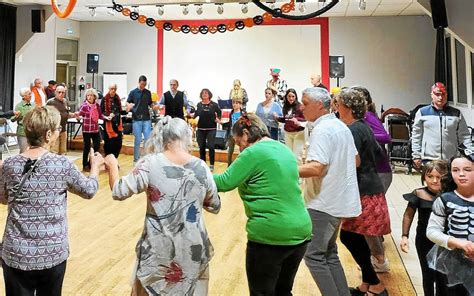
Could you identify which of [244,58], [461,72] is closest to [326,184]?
[461,72]

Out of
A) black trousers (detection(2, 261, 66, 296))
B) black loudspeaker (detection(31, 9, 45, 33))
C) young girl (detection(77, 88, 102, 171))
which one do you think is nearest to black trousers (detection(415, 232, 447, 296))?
black trousers (detection(2, 261, 66, 296))

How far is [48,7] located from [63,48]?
369 cm

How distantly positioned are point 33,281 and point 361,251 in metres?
1.97

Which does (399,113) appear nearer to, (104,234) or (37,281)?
(104,234)

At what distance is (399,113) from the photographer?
9.26 m

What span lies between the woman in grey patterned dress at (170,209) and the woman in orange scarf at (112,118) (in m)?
5.65

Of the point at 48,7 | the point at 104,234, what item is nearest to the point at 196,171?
the point at 104,234

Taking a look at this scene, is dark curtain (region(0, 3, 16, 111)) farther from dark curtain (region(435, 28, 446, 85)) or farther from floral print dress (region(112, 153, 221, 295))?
dark curtain (region(435, 28, 446, 85))

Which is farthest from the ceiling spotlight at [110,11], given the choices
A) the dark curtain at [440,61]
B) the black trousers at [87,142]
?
the dark curtain at [440,61]

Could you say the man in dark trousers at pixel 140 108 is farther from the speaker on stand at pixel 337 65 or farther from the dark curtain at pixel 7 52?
the speaker on stand at pixel 337 65

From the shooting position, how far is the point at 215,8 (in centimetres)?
1080

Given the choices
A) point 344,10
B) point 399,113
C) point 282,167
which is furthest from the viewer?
point 344,10

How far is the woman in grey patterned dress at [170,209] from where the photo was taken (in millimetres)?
1906

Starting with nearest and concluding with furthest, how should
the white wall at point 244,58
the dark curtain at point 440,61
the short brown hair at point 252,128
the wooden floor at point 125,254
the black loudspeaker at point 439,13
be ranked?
the short brown hair at point 252,128, the wooden floor at point 125,254, the black loudspeaker at point 439,13, the dark curtain at point 440,61, the white wall at point 244,58
